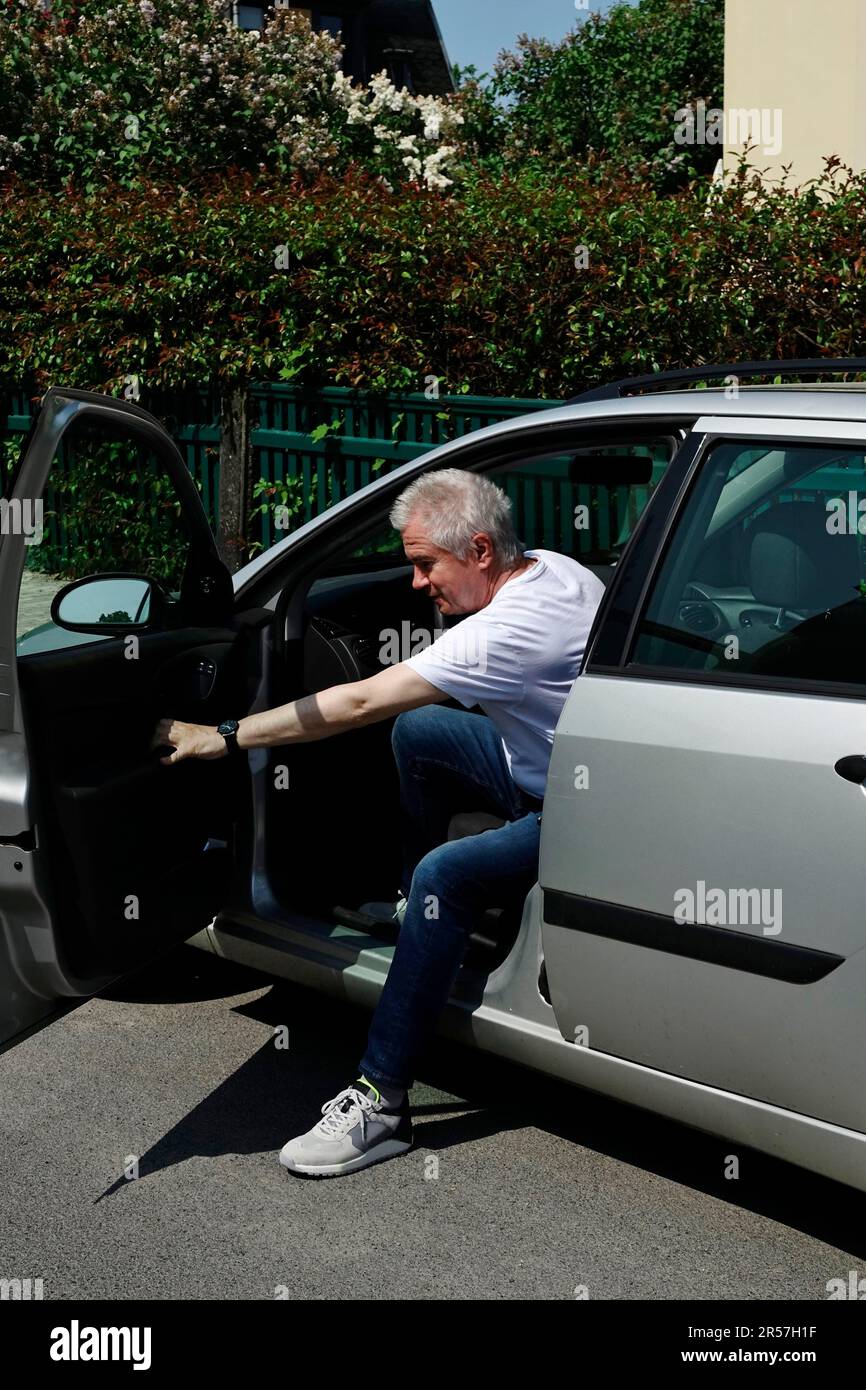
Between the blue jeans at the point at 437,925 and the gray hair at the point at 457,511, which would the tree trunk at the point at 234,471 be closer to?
the gray hair at the point at 457,511

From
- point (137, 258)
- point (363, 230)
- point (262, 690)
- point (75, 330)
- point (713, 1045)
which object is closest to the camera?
point (713, 1045)

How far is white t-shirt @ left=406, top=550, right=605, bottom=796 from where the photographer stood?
322cm

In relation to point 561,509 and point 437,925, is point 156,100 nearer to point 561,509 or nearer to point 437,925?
point 561,509

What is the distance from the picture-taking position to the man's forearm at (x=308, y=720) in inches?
129

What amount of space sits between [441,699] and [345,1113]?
0.93m

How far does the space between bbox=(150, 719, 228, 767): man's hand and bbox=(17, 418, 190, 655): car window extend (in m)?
4.45

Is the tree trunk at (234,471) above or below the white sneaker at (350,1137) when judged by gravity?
above

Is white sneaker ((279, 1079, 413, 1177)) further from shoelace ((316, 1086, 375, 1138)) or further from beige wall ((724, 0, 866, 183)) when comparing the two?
beige wall ((724, 0, 866, 183))

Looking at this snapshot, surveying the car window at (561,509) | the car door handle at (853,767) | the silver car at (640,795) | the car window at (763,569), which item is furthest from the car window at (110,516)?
the car door handle at (853,767)

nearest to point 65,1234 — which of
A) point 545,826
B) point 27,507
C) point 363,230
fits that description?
point 545,826

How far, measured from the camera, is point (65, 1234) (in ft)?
9.65

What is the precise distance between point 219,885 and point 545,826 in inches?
36.8

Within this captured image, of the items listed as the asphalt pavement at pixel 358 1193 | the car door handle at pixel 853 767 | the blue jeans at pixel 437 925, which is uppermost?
the car door handle at pixel 853 767

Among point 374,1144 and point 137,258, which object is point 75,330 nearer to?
point 137,258
